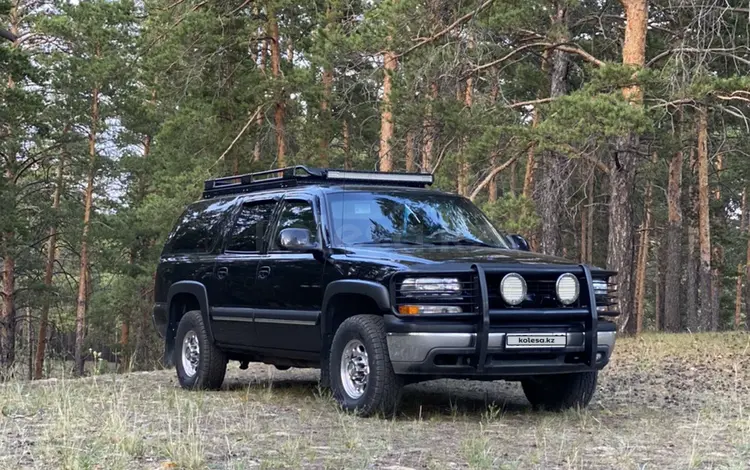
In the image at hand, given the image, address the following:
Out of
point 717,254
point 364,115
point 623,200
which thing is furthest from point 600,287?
point 717,254

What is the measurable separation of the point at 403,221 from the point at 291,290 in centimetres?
123

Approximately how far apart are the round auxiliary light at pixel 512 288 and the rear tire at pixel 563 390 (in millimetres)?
1452

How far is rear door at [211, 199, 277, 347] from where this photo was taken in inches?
350

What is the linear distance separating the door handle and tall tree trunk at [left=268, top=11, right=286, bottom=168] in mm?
16332

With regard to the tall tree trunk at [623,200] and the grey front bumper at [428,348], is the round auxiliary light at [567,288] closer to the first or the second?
the grey front bumper at [428,348]

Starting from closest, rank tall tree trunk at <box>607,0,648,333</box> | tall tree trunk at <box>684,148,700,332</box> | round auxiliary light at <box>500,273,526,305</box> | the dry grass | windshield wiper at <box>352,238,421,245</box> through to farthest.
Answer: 1. the dry grass
2. round auxiliary light at <box>500,273,526,305</box>
3. windshield wiper at <box>352,238,421,245</box>
4. tall tree trunk at <box>607,0,648,333</box>
5. tall tree trunk at <box>684,148,700,332</box>

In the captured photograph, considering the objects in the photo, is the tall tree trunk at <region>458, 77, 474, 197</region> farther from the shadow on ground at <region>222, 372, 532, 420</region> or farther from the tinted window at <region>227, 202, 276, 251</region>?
the tinted window at <region>227, 202, 276, 251</region>

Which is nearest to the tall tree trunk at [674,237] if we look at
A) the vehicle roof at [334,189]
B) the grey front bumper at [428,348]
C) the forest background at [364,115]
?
the forest background at [364,115]

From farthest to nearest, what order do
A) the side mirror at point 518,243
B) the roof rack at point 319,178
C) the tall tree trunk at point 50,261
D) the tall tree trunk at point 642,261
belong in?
1. the tall tree trunk at point 642,261
2. the tall tree trunk at point 50,261
3. the roof rack at point 319,178
4. the side mirror at point 518,243

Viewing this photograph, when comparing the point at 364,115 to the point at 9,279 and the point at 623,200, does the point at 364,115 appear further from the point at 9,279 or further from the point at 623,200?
the point at 623,200

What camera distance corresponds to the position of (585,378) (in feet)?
26.6

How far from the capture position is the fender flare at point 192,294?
9.53m

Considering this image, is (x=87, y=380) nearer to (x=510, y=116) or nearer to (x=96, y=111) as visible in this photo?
(x=510, y=116)

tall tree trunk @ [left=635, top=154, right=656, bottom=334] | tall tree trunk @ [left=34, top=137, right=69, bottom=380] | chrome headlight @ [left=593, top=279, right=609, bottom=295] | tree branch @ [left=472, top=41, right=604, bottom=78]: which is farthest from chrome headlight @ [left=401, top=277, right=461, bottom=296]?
tall tree trunk @ [left=635, top=154, right=656, bottom=334]
